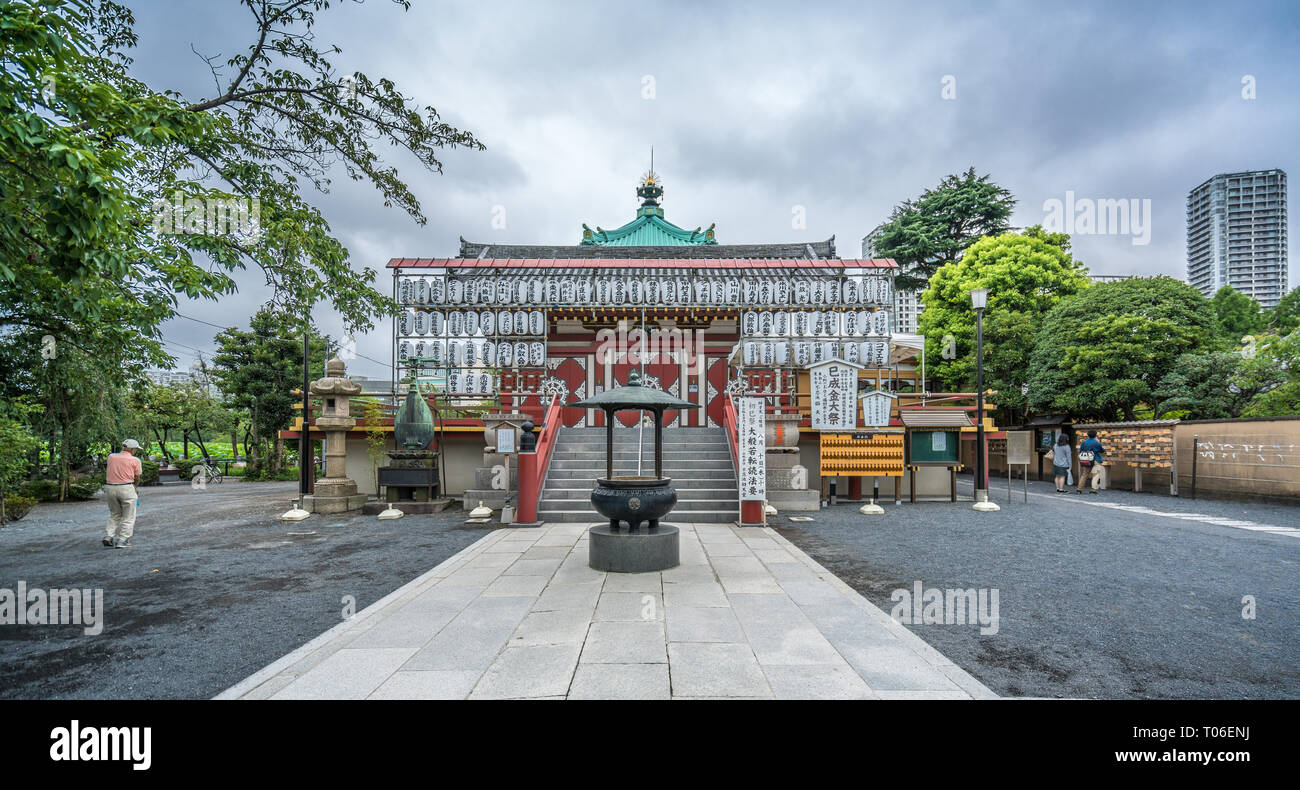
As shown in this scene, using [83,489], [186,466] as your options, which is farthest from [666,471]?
[186,466]

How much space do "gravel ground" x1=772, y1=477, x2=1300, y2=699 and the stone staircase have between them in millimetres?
1493

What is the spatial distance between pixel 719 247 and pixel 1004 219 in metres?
16.5

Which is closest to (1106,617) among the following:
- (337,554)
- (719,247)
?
(337,554)

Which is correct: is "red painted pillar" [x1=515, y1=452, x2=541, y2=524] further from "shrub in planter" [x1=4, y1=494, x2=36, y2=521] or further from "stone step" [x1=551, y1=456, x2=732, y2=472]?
"shrub in planter" [x1=4, y1=494, x2=36, y2=521]

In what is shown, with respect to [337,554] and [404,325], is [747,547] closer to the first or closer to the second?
[337,554]

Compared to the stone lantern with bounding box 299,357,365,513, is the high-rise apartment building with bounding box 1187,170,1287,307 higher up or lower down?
higher up

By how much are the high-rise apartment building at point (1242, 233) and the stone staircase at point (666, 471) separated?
39077 millimetres

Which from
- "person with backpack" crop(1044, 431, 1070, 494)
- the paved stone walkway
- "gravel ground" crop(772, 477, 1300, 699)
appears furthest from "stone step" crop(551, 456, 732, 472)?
"person with backpack" crop(1044, 431, 1070, 494)

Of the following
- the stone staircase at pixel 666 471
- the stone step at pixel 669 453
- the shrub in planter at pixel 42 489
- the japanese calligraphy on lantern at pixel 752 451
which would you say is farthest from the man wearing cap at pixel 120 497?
the shrub in planter at pixel 42 489

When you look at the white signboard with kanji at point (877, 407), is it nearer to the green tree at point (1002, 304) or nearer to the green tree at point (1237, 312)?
the green tree at point (1002, 304)

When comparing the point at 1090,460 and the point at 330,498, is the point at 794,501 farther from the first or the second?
the point at 330,498

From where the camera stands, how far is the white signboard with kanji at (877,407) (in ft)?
40.9

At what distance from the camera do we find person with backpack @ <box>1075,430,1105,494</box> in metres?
15.4

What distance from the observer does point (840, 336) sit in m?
14.3
